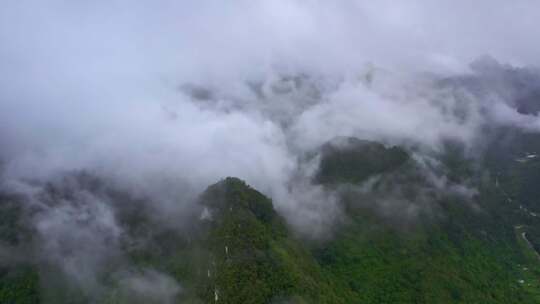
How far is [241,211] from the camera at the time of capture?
195125mm

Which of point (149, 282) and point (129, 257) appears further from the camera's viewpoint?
point (129, 257)

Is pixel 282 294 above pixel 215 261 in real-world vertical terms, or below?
below

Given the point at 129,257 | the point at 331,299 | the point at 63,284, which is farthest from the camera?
the point at 129,257

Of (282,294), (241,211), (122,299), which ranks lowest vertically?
(282,294)

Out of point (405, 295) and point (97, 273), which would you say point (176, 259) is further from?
point (405, 295)

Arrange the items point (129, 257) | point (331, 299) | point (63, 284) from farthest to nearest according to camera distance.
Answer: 1. point (129, 257)
2. point (63, 284)
3. point (331, 299)

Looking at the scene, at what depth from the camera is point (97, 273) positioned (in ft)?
632

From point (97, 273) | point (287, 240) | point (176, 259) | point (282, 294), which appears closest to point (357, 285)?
point (287, 240)

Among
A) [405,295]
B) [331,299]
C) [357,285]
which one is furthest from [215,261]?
[405,295]

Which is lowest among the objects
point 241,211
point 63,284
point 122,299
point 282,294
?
point 282,294

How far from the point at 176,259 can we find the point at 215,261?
78.1ft

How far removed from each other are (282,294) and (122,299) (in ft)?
190

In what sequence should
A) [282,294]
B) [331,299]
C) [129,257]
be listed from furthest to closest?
[129,257] < [331,299] < [282,294]

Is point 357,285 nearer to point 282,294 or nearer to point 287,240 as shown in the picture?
point 287,240
